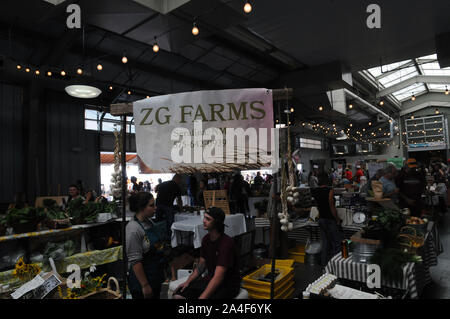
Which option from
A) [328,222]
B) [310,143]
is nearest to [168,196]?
[328,222]

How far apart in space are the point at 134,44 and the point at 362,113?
18880 mm

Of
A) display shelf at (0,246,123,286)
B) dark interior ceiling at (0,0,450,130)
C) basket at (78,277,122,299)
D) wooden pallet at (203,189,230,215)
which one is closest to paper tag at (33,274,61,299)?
basket at (78,277,122,299)

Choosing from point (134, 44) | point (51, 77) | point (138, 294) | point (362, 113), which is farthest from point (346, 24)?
point (362, 113)

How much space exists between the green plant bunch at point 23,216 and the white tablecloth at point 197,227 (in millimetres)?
2290

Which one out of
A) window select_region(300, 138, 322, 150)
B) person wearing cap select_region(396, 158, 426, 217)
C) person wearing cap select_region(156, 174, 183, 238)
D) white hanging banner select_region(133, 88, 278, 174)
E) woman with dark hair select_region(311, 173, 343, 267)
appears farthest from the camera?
window select_region(300, 138, 322, 150)

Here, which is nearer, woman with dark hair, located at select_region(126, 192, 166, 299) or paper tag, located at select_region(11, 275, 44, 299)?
woman with dark hair, located at select_region(126, 192, 166, 299)

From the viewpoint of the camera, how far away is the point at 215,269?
2.40 m

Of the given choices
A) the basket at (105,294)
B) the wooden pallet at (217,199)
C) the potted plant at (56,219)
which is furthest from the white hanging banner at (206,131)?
the wooden pallet at (217,199)

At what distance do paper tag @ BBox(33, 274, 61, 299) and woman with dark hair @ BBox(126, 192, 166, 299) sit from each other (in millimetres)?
1045

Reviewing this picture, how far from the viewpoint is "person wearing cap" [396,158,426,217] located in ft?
16.8

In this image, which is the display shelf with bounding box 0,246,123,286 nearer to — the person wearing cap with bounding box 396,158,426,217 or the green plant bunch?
the green plant bunch

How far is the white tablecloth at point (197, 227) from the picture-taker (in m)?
4.94

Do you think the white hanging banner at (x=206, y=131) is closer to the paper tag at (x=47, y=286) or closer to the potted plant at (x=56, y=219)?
the paper tag at (x=47, y=286)

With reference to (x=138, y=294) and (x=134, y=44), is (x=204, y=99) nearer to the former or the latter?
(x=138, y=294)
